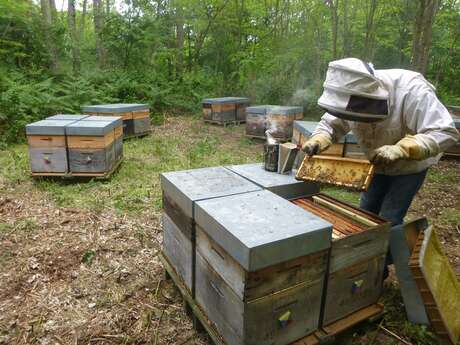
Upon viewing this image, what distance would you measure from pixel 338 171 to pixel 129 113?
6.29m

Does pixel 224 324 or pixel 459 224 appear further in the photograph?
pixel 459 224

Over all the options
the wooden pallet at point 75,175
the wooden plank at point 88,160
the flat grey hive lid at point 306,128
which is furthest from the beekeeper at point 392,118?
the wooden pallet at point 75,175

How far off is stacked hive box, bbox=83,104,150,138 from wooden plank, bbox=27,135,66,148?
7.29 ft

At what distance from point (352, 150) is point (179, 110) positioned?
8262 millimetres

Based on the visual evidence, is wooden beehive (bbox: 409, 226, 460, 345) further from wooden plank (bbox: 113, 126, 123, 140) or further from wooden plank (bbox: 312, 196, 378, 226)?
wooden plank (bbox: 113, 126, 123, 140)

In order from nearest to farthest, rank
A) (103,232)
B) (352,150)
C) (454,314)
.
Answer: (454,314)
(103,232)
(352,150)

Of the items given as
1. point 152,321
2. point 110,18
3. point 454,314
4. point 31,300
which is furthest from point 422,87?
point 110,18

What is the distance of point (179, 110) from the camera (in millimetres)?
12125

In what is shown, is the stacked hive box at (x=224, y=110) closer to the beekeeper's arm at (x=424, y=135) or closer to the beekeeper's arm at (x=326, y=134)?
the beekeeper's arm at (x=326, y=134)

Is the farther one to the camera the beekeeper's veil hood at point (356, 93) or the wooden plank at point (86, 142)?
the wooden plank at point (86, 142)

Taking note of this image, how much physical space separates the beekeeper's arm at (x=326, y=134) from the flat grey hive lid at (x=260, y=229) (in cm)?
58

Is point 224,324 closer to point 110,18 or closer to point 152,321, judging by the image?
point 152,321

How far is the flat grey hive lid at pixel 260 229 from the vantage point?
65.1 inches

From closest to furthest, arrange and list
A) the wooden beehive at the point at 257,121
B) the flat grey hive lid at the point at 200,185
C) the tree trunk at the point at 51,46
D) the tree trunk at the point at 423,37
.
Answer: the flat grey hive lid at the point at 200,185
the tree trunk at the point at 423,37
the wooden beehive at the point at 257,121
the tree trunk at the point at 51,46
